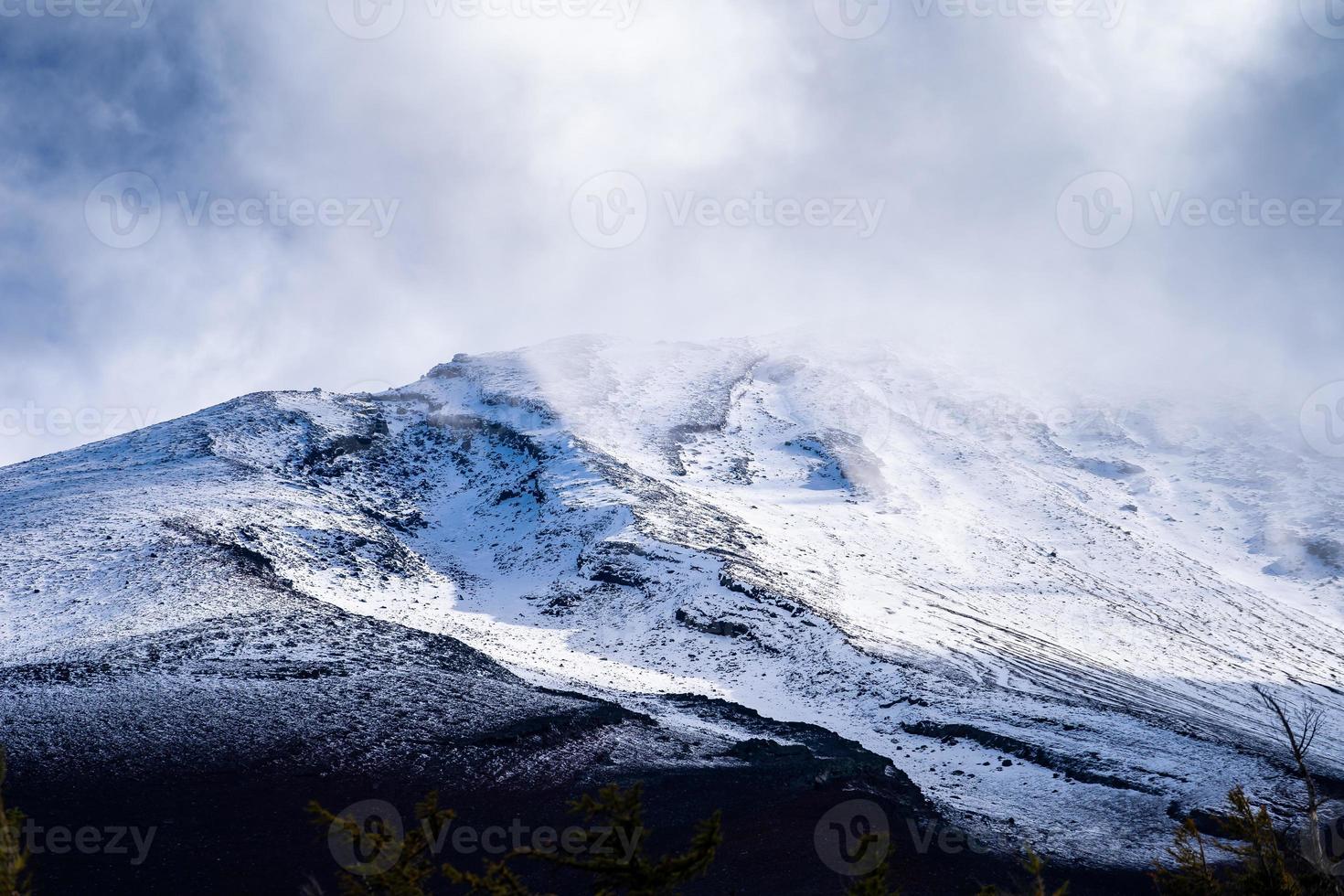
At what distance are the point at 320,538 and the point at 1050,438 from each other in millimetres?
81812

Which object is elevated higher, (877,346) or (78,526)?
(877,346)

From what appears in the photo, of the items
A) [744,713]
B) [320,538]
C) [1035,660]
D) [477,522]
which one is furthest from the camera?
[477,522]

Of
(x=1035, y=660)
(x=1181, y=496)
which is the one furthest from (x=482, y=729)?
(x=1181, y=496)

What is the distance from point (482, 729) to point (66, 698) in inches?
507

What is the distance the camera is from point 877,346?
12656 cm

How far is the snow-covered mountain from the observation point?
83.4 feet

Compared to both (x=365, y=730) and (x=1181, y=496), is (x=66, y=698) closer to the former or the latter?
(x=365, y=730)

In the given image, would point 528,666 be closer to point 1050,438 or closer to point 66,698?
point 66,698

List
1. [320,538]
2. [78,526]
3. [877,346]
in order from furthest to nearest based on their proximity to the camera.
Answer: [877,346] → [320,538] → [78,526]

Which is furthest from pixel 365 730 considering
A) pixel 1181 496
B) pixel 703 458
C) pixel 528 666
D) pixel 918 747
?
pixel 1181 496

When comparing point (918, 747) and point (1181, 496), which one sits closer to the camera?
point (918, 747)

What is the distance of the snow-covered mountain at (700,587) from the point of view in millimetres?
25422

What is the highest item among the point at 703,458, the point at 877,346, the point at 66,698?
the point at 877,346

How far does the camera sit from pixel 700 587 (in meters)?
42.2
